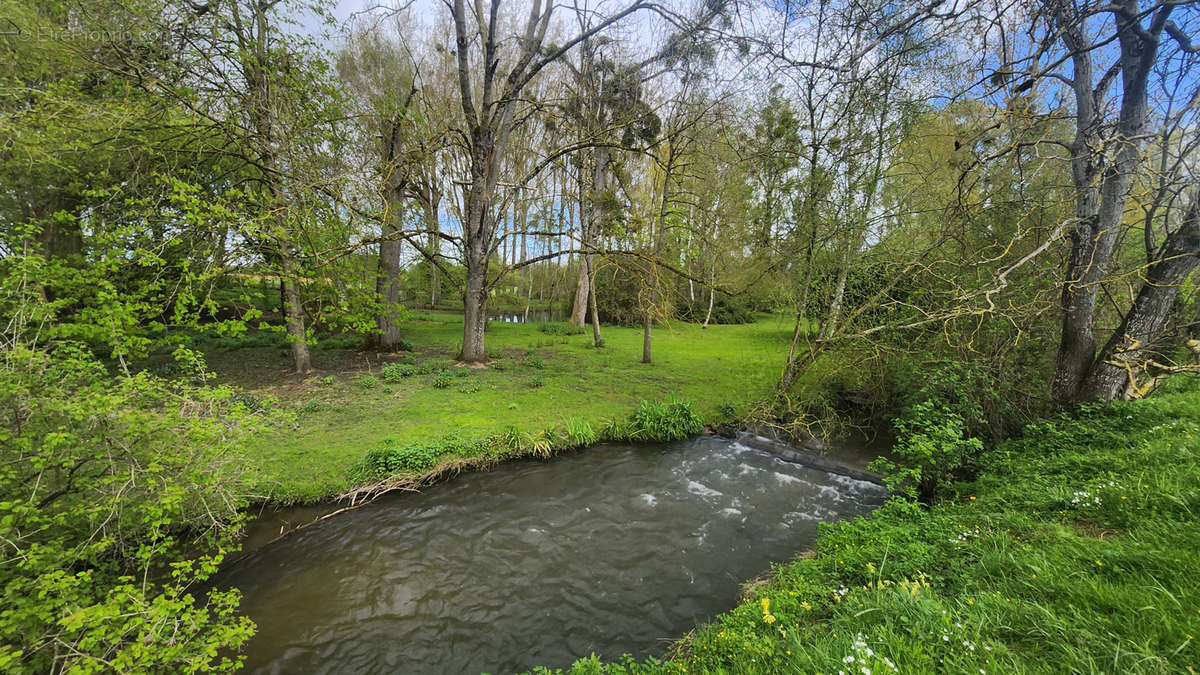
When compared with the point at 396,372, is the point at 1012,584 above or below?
above

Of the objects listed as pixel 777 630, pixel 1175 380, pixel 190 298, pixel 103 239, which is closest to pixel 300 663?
pixel 777 630

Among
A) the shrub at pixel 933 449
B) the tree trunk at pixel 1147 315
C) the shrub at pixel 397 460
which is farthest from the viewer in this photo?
the shrub at pixel 397 460

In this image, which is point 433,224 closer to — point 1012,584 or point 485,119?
point 485,119

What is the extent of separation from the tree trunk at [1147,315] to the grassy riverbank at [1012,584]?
0.98m

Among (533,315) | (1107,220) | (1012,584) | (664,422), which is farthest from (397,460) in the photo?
(533,315)

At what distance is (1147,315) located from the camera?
211 inches

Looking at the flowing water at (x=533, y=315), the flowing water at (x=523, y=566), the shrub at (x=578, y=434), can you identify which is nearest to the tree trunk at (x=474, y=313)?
the shrub at (x=578, y=434)

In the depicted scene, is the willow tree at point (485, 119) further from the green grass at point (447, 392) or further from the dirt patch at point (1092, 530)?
the dirt patch at point (1092, 530)

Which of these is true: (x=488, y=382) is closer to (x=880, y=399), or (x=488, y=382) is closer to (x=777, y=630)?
(x=777, y=630)

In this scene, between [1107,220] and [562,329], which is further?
[562,329]

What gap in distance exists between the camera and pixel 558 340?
18.6 metres

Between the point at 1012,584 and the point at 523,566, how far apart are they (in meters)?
4.41

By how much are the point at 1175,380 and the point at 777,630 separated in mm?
10554

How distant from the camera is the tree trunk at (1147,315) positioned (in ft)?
16.0
